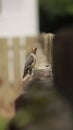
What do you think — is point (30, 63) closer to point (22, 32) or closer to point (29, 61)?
point (29, 61)

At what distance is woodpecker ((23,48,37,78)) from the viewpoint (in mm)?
2175

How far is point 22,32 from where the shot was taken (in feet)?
10.3

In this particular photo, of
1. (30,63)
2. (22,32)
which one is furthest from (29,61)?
(22,32)

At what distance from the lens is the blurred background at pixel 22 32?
2.30 metres

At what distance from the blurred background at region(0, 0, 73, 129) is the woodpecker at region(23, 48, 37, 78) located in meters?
0.03

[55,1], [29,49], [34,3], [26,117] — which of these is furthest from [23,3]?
[26,117]

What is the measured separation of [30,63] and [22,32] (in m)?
0.97

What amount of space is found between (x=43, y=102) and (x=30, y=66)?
0.21m

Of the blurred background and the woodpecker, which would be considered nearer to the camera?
the woodpecker

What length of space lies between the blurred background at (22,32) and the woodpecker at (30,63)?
0.08ft

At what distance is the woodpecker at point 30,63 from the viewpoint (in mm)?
2175

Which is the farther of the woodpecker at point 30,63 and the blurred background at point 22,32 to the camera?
the blurred background at point 22,32

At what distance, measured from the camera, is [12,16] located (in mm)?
3234

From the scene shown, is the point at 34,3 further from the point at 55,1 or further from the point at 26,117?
the point at 26,117
